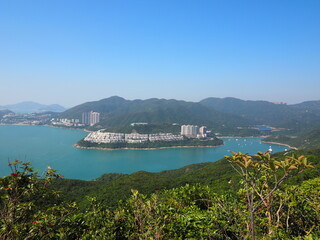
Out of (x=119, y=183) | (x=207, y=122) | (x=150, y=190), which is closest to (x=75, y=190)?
(x=119, y=183)

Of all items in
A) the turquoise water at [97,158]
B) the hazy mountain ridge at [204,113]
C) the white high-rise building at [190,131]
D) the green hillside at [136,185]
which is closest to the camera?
the green hillside at [136,185]

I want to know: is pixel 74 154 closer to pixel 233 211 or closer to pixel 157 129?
pixel 157 129

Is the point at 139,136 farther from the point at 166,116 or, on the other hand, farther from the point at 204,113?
the point at 204,113

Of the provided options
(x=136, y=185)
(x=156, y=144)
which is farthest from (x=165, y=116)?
(x=136, y=185)

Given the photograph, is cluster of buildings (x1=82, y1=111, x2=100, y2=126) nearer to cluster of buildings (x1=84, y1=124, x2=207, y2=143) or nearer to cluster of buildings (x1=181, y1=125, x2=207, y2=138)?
cluster of buildings (x1=84, y1=124, x2=207, y2=143)

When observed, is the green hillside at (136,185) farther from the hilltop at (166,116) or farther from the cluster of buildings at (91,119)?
the cluster of buildings at (91,119)

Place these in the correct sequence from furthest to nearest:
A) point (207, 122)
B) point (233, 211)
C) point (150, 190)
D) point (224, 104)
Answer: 1. point (224, 104)
2. point (207, 122)
3. point (150, 190)
4. point (233, 211)

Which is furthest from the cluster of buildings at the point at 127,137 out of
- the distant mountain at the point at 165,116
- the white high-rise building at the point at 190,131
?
the distant mountain at the point at 165,116

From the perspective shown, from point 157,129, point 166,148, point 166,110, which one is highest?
point 166,110
